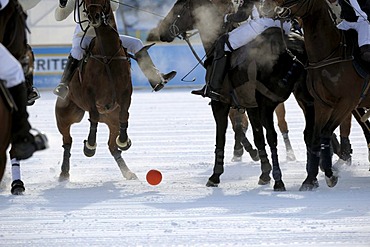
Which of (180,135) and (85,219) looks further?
(180,135)

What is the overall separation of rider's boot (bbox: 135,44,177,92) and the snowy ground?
1.16 meters

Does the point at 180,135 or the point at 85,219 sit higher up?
the point at 85,219

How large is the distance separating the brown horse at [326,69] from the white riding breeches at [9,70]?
410 centimetres

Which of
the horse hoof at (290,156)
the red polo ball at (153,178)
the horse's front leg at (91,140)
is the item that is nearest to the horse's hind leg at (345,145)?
the horse hoof at (290,156)

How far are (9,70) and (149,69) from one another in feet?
20.2

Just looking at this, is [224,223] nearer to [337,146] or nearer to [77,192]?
[77,192]

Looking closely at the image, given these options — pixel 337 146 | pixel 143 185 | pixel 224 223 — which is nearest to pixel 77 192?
pixel 143 185

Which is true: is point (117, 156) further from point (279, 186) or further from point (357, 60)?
point (357, 60)

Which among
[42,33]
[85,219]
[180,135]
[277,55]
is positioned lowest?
[42,33]

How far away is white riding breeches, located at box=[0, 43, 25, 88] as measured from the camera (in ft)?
21.9

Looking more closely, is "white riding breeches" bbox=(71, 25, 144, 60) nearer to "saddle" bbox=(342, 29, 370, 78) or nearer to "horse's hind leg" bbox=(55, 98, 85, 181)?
"horse's hind leg" bbox=(55, 98, 85, 181)

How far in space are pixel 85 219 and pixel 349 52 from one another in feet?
11.3

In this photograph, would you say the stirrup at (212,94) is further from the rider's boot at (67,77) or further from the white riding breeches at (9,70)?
the white riding breeches at (9,70)

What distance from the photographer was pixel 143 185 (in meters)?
11.5
